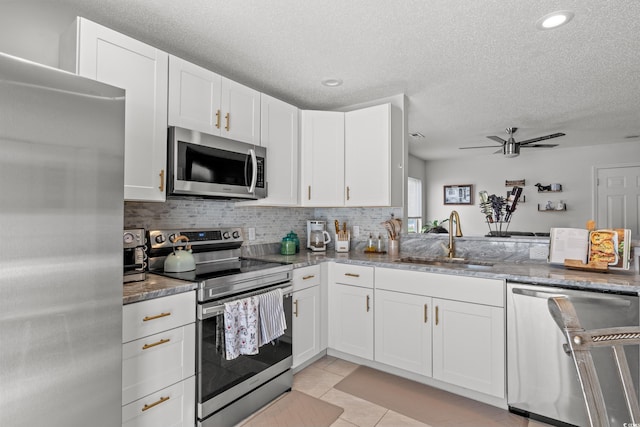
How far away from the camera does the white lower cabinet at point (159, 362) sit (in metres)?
1.50

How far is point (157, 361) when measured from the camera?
63.4 inches

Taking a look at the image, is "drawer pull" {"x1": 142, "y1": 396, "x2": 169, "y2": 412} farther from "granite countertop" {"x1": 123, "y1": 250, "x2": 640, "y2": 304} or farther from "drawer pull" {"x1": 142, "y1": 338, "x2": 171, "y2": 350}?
"granite countertop" {"x1": 123, "y1": 250, "x2": 640, "y2": 304}

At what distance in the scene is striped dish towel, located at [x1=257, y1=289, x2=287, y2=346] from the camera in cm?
206

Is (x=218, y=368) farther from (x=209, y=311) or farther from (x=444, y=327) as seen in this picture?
(x=444, y=327)

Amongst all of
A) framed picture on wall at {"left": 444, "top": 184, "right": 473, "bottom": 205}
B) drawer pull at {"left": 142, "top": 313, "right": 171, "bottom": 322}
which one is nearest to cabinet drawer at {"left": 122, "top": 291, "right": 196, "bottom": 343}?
drawer pull at {"left": 142, "top": 313, "right": 171, "bottom": 322}

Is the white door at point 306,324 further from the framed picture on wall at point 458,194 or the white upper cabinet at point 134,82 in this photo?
the framed picture on wall at point 458,194

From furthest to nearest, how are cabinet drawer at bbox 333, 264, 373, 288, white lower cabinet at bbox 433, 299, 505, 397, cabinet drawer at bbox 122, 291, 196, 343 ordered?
cabinet drawer at bbox 333, 264, 373, 288 → white lower cabinet at bbox 433, 299, 505, 397 → cabinet drawer at bbox 122, 291, 196, 343

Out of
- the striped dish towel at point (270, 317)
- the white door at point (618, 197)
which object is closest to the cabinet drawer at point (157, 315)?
the striped dish towel at point (270, 317)

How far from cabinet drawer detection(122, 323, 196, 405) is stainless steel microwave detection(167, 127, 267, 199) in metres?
0.84

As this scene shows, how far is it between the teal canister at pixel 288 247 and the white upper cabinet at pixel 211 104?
38.7 inches

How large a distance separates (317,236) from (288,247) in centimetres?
32

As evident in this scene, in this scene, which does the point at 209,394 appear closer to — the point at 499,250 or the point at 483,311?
the point at 483,311

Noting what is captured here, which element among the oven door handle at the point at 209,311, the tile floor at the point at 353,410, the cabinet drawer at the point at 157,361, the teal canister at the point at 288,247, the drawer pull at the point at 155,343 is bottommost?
the tile floor at the point at 353,410

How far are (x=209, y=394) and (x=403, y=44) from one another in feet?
8.01
